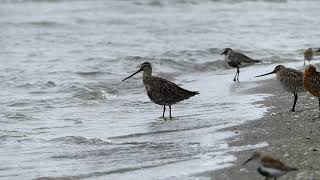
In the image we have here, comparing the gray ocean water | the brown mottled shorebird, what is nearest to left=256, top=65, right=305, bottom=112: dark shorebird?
the gray ocean water

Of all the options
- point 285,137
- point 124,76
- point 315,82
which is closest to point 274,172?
point 285,137

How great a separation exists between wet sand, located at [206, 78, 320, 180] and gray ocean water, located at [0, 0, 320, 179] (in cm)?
22

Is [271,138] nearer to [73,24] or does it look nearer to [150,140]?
[150,140]

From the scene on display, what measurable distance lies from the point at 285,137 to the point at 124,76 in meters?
8.64

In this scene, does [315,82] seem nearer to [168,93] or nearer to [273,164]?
[168,93]

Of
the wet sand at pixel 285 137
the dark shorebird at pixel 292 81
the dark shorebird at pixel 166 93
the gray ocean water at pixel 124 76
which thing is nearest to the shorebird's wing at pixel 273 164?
the wet sand at pixel 285 137

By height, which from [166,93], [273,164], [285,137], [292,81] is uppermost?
[273,164]

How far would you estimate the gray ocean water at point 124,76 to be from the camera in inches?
336

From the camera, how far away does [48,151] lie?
9180 mm

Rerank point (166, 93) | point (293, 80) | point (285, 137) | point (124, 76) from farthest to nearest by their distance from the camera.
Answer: point (124, 76)
point (166, 93)
point (293, 80)
point (285, 137)

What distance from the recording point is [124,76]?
656 inches

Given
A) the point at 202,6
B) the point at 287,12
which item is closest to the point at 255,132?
the point at 287,12

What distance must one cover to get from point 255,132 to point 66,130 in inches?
119

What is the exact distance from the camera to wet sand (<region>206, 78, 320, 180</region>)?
7004mm
